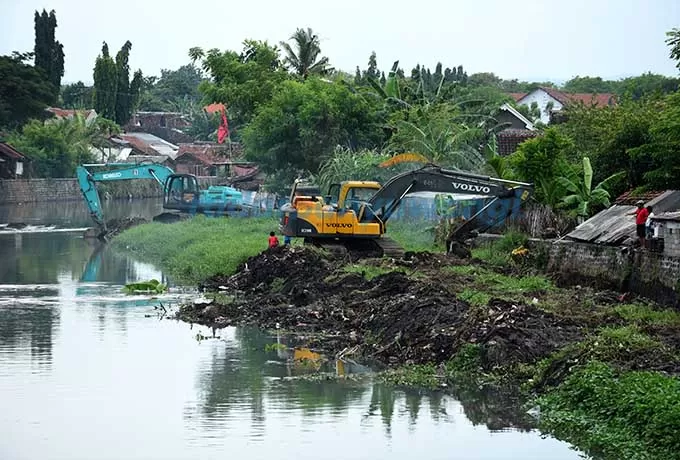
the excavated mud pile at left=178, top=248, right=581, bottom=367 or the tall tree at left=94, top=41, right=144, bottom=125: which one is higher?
the tall tree at left=94, top=41, right=144, bottom=125

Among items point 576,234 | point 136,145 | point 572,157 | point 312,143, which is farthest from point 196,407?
point 136,145

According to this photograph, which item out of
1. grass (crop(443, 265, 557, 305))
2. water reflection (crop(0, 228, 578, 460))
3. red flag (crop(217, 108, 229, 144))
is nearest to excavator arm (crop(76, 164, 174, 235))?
water reflection (crop(0, 228, 578, 460))

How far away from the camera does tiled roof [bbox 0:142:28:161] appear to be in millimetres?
73125

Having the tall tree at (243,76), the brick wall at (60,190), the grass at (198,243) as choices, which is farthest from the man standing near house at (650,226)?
the brick wall at (60,190)

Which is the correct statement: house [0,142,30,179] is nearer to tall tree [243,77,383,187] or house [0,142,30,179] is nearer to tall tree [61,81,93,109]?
tall tree [243,77,383,187]

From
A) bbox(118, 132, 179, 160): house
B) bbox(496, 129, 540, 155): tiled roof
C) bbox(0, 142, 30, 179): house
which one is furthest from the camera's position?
bbox(118, 132, 179, 160): house

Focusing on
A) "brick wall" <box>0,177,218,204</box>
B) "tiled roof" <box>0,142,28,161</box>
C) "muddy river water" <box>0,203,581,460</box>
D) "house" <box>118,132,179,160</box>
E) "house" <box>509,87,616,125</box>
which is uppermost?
"house" <box>509,87,616,125</box>

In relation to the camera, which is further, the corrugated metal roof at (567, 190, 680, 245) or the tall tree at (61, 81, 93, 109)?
the tall tree at (61, 81, 93, 109)

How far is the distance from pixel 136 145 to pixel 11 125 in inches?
594

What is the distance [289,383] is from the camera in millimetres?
18516

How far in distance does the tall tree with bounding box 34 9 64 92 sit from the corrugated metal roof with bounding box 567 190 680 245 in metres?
68.2

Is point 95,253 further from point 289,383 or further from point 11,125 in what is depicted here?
point 11,125

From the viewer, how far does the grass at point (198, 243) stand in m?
33.1

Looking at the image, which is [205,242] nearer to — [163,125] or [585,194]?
[585,194]
